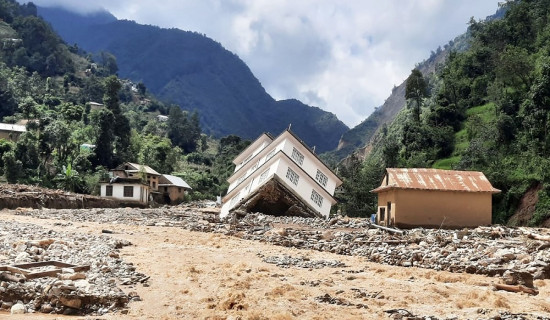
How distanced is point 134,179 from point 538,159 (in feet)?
132

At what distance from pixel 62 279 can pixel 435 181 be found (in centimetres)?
2248

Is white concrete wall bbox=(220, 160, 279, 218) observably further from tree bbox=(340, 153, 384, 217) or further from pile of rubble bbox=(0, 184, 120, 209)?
tree bbox=(340, 153, 384, 217)

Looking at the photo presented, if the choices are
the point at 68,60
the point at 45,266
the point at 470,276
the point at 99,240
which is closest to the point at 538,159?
the point at 470,276

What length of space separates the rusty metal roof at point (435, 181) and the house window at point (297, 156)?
9.31 meters

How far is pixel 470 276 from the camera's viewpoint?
15438 mm

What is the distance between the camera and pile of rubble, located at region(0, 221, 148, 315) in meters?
10.4

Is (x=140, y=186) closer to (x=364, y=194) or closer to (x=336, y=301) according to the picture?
(x=364, y=194)

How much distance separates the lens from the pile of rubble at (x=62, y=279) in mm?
10367

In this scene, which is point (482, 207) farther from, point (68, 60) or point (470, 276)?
point (68, 60)

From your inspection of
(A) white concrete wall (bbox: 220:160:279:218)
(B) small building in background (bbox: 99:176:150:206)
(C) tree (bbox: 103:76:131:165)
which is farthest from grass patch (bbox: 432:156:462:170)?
(C) tree (bbox: 103:76:131:165)

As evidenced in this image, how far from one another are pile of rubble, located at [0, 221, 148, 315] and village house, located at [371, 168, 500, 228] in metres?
17.0

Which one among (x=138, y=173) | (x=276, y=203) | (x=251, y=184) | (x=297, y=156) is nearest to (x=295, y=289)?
(x=276, y=203)

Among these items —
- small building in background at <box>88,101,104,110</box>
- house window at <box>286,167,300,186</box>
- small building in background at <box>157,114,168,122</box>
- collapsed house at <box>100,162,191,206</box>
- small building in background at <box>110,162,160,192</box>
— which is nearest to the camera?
house window at <box>286,167,300,186</box>

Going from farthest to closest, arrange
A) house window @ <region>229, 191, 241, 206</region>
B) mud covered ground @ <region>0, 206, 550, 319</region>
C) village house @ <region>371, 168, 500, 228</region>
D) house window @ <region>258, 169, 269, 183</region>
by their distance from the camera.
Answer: house window @ <region>229, 191, 241, 206</region> → house window @ <region>258, 169, 269, 183</region> → village house @ <region>371, 168, 500, 228</region> → mud covered ground @ <region>0, 206, 550, 319</region>
